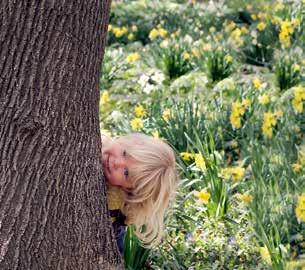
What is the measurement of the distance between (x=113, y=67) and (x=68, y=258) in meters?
4.50

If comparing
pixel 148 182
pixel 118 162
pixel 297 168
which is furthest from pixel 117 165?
pixel 297 168

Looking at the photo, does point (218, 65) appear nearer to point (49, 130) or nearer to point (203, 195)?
point (203, 195)

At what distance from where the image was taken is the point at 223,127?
16.4ft

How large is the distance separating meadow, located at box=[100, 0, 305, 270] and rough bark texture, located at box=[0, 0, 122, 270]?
0.78 m

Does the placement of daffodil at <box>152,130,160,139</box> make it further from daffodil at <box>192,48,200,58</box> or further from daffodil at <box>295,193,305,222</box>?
daffodil at <box>192,48,200,58</box>

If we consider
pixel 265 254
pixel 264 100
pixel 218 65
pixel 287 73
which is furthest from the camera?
pixel 218 65

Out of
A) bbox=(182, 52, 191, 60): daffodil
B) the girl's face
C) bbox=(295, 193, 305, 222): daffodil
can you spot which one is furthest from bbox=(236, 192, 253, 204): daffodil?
bbox=(182, 52, 191, 60): daffodil

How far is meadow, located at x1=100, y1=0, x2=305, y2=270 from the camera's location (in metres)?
3.77

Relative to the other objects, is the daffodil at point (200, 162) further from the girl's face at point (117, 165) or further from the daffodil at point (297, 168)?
the girl's face at point (117, 165)

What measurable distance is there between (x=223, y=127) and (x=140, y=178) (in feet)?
6.57

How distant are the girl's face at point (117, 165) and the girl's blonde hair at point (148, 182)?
2cm

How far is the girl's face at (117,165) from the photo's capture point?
3.07 m

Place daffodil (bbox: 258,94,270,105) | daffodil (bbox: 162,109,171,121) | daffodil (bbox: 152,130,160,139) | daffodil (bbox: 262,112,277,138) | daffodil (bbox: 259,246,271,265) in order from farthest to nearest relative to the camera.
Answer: daffodil (bbox: 258,94,270,105) < daffodil (bbox: 162,109,171,121) < daffodil (bbox: 262,112,277,138) < daffodil (bbox: 152,130,160,139) < daffodil (bbox: 259,246,271,265)

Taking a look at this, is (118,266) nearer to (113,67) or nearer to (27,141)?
A: (27,141)
